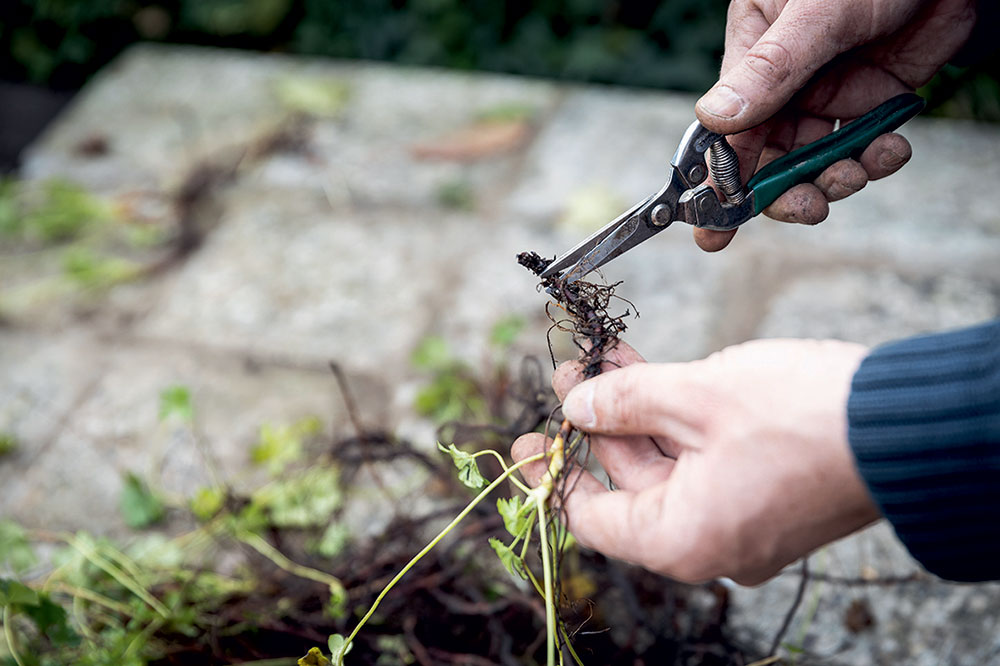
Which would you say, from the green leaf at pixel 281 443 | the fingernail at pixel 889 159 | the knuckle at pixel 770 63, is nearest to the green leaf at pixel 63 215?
the green leaf at pixel 281 443

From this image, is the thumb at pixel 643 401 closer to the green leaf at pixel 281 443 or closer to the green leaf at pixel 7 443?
the green leaf at pixel 281 443

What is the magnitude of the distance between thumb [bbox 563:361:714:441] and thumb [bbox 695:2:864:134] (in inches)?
20.7

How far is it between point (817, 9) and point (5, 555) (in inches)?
77.5

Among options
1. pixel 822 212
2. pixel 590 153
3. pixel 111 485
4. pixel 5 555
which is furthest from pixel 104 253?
pixel 822 212

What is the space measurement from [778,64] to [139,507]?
5.57 feet

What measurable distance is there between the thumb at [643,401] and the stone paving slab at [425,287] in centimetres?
74

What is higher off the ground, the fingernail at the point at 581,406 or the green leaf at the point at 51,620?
the fingernail at the point at 581,406

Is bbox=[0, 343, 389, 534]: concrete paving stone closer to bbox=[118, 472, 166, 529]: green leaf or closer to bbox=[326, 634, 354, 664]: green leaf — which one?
bbox=[118, 472, 166, 529]: green leaf

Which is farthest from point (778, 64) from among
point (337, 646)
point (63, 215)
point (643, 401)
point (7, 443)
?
point (63, 215)

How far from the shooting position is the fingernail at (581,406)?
1169 mm

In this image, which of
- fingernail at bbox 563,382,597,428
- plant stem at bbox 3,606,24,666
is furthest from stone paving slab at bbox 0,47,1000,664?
fingernail at bbox 563,382,597,428

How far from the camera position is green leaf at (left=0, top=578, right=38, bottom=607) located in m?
1.41

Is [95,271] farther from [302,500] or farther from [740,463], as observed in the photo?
[740,463]

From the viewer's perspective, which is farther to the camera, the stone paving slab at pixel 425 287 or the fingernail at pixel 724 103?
the stone paving slab at pixel 425 287
